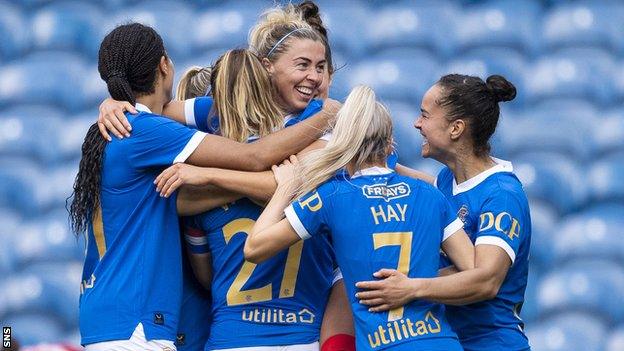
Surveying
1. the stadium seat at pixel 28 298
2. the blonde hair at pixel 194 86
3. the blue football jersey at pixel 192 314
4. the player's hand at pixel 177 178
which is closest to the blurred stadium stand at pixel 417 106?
the stadium seat at pixel 28 298

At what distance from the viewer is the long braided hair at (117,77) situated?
371cm

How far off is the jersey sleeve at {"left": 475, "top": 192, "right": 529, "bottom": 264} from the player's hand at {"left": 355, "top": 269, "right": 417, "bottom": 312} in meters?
0.32

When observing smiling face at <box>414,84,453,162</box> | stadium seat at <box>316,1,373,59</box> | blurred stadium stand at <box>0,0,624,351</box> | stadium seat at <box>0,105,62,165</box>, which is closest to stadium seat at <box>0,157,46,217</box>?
blurred stadium stand at <box>0,0,624,351</box>

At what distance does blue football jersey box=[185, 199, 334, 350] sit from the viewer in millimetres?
3656

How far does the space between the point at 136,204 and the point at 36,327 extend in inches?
121

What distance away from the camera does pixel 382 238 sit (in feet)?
11.2

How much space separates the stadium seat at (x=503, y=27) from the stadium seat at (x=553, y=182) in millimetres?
727

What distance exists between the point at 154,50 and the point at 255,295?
78 cm

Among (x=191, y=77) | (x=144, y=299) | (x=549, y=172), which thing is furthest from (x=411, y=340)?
(x=549, y=172)

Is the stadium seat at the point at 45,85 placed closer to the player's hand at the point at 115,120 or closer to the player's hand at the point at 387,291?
the player's hand at the point at 115,120

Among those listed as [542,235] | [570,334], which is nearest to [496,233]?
[570,334]

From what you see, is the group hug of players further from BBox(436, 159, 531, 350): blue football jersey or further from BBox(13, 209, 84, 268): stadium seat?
BBox(13, 209, 84, 268): stadium seat

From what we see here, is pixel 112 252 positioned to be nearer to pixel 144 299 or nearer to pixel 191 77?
pixel 144 299

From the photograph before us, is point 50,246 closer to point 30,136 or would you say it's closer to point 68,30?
point 30,136
